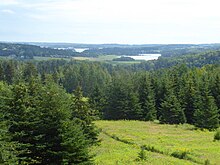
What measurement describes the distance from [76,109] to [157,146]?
1004 cm

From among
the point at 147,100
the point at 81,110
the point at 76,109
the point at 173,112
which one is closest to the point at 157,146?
the point at 81,110

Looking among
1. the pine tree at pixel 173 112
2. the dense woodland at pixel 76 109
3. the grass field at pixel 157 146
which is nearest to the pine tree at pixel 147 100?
the dense woodland at pixel 76 109

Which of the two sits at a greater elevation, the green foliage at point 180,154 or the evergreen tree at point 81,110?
the evergreen tree at point 81,110

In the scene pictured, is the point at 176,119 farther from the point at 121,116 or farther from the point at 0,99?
the point at 0,99

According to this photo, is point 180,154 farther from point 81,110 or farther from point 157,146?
point 81,110

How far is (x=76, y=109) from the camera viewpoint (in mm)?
33219

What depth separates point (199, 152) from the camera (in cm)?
3438

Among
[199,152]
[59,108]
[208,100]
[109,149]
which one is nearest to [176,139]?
[199,152]

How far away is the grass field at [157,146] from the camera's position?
1229 inches

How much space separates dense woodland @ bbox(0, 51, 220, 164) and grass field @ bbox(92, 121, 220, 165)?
2.63m

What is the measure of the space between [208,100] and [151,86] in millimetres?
19157

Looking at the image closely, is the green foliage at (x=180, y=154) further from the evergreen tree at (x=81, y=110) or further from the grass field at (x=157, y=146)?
the evergreen tree at (x=81, y=110)

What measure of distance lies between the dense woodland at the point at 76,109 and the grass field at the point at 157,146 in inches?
103

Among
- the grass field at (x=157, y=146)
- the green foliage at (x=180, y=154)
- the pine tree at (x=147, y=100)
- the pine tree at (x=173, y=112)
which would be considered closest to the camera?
the grass field at (x=157, y=146)
